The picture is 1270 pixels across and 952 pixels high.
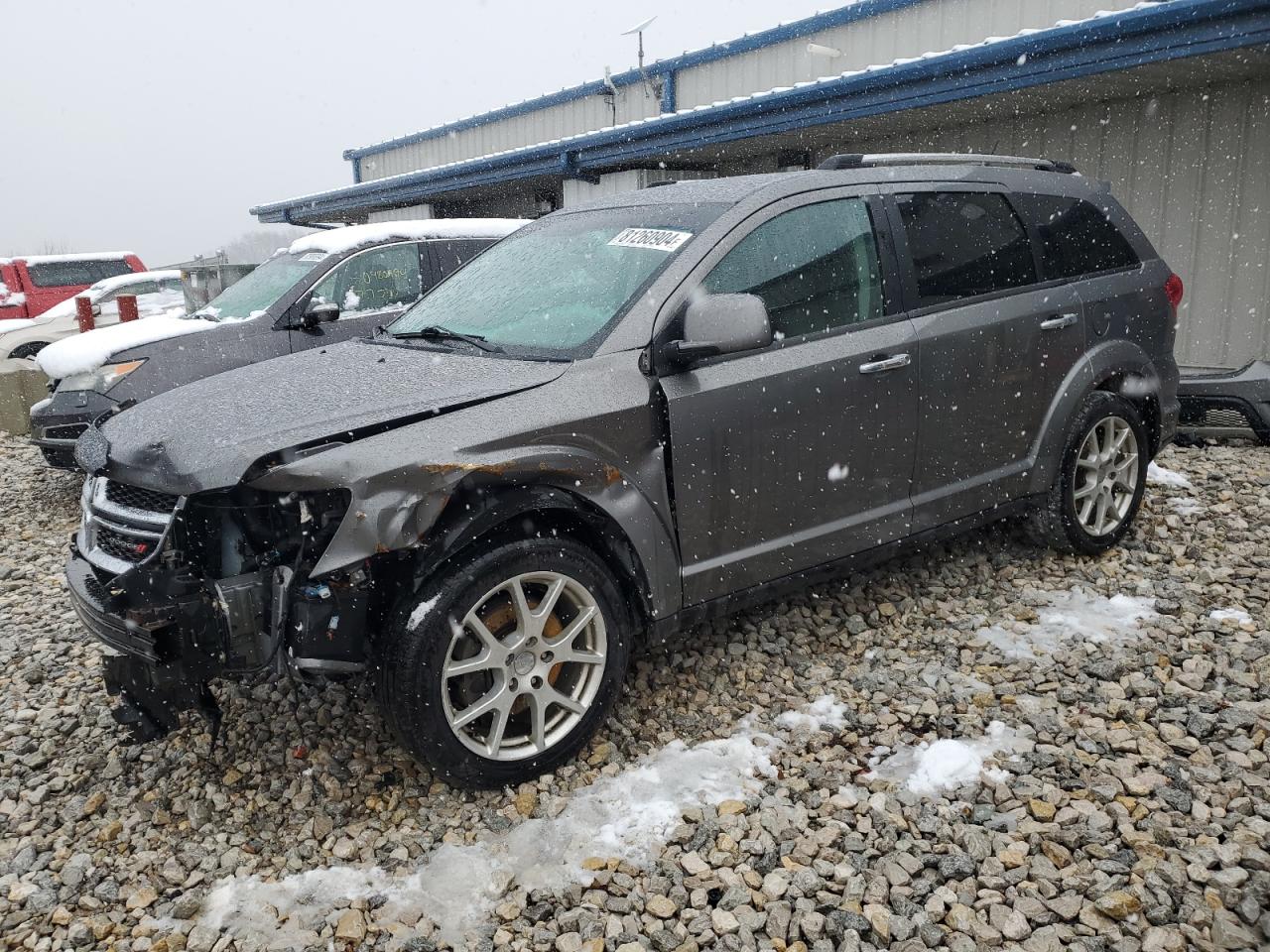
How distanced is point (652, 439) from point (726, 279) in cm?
68

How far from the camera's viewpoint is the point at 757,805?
2.92m

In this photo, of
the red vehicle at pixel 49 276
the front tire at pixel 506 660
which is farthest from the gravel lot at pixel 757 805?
the red vehicle at pixel 49 276

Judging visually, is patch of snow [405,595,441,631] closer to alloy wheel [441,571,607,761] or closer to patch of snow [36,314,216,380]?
alloy wheel [441,571,607,761]

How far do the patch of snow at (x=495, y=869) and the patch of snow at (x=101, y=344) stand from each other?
5049mm

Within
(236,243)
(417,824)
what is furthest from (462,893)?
(236,243)

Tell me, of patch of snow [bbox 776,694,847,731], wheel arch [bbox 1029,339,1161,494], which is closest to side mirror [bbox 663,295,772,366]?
patch of snow [bbox 776,694,847,731]

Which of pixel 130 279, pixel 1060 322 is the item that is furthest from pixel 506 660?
pixel 130 279

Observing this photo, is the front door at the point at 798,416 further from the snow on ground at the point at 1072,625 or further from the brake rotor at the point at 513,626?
the snow on ground at the point at 1072,625

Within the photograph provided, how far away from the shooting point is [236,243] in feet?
294

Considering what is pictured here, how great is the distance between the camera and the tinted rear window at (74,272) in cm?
2025

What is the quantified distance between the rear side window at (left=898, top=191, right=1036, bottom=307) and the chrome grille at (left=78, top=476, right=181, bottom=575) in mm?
2948

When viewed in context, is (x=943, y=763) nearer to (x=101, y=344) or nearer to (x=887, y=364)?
(x=887, y=364)

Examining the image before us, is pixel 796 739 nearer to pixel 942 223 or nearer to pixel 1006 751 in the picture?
pixel 1006 751

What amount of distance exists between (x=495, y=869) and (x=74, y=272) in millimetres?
22043
